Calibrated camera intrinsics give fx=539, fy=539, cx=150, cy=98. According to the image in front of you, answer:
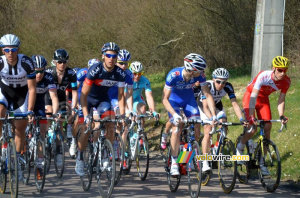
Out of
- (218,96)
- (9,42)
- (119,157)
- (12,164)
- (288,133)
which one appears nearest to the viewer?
(12,164)

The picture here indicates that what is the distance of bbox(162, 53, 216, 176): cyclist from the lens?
25.8 ft

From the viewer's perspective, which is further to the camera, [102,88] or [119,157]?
[119,157]

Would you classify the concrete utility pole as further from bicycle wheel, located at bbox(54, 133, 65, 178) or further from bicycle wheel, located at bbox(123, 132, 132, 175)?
bicycle wheel, located at bbox(54, 133, 65, 178)

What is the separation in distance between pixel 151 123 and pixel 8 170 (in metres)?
8.38

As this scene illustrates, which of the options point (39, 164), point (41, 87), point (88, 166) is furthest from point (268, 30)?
point (39, 164)

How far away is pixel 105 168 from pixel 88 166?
1.62 feet

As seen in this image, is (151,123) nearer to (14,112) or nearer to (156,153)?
(156,153)

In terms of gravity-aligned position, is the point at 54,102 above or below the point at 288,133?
above

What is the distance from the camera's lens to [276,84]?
28.8 feet

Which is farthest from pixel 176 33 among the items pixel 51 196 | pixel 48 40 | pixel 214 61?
pixel 51 196

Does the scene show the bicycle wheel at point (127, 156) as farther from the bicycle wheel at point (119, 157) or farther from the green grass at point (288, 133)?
the green grass at point (288, 133)

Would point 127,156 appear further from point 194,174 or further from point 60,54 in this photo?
point 60,54

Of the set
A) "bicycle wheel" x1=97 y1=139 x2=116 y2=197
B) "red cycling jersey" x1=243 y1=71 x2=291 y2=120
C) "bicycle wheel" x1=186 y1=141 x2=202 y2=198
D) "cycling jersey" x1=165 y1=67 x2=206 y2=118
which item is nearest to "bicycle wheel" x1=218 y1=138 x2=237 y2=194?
"bicycle wheel" x1=186 y1=141 x2=202 y2=198

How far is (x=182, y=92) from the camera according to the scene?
8.75m
